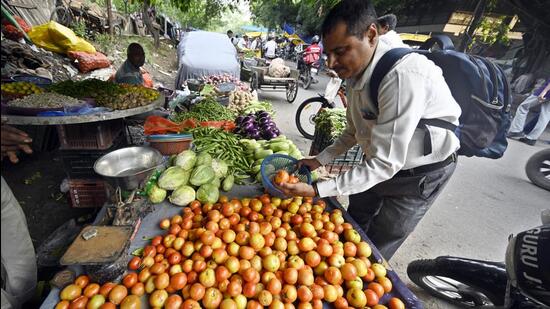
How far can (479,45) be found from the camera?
1301 cm

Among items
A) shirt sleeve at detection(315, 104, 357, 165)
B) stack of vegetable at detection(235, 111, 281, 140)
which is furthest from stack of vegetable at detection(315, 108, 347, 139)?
shirt sleeve at detection(315, 104, 357, 165)

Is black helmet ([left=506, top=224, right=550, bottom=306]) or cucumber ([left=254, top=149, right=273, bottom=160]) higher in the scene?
black helmet ([left=506, top=224, right=550, bottom=306])

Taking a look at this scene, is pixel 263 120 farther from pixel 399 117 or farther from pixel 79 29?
pixel 79 29

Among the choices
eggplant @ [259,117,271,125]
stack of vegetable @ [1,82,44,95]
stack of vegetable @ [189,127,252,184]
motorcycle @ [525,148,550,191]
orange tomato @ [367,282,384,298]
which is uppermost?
stack of vegetable @ [1,82,44,95]

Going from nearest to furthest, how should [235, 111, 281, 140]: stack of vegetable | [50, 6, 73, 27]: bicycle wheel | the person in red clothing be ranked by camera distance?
[235, 111, 281, 140]: stack of vegetable → [50, 6, 73, 27]: bicycle wheel → the person in red clothing

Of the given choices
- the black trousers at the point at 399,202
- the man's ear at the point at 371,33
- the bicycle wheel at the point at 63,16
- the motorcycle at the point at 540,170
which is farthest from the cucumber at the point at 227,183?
the bicycle wheel at the point at 63,16

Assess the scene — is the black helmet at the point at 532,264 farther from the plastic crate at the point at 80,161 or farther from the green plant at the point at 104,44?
Result: the green plant at the point at 104,44

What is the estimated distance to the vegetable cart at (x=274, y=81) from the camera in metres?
Result: 9.30

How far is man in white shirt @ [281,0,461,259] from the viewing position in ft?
4.91

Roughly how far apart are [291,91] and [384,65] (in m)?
8.21

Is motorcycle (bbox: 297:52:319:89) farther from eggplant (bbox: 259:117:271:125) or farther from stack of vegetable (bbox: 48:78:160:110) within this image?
stack of vegetable (bbox: 48:78:160:110)

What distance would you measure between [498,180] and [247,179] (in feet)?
20.0

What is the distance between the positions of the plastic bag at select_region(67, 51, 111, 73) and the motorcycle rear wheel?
31.3 feet

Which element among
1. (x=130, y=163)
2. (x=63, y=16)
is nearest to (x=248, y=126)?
(x=130, y=163)
